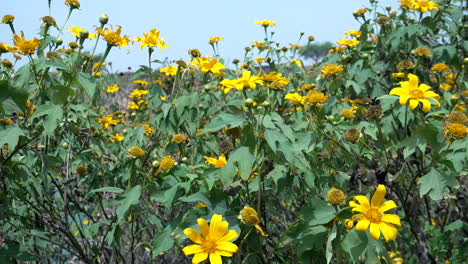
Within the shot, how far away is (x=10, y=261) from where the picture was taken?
6.30 feet

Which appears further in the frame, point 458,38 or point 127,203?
point 458,38

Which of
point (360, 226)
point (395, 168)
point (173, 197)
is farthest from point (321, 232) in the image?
point (395, 168)

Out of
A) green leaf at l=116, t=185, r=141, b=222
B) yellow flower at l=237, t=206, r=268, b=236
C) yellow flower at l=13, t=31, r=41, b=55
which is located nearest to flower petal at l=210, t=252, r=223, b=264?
yellow flower at l=237, t=206, r=268, b=236

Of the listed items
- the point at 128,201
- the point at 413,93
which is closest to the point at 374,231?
the point at 413,93

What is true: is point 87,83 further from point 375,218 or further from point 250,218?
point 375,218

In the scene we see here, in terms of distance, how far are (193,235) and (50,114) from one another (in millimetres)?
725

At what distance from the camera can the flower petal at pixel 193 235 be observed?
149 cm

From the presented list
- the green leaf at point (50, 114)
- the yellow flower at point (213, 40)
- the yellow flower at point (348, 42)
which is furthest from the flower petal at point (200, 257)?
the yellow flower at point (213, 40)

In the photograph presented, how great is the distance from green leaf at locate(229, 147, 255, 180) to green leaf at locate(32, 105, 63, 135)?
0.68 metres

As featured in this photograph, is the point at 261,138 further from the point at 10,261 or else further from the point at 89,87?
the point at 10,261

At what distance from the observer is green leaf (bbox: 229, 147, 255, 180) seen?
152 cm

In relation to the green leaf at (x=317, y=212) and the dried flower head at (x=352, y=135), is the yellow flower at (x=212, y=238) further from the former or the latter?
the dried flower head at (x=352, y=135)

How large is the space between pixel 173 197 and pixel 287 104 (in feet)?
5.43

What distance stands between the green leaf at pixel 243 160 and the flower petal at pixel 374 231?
429 millimetres
